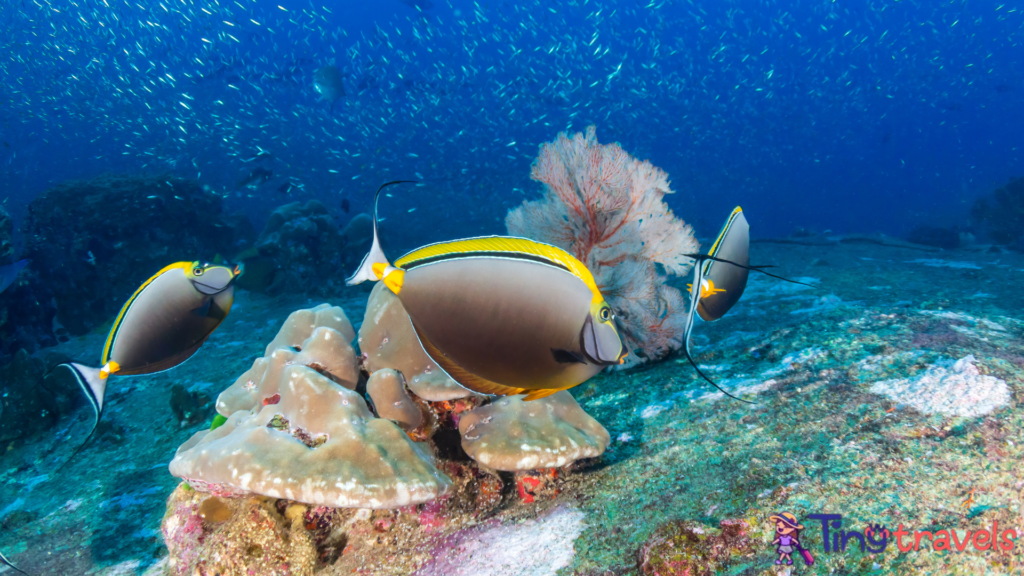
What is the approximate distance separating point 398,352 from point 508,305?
63.5 inches

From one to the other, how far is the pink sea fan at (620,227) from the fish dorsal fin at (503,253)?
3082mm

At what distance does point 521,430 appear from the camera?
7.11 feet

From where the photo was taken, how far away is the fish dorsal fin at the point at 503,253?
1151 mm

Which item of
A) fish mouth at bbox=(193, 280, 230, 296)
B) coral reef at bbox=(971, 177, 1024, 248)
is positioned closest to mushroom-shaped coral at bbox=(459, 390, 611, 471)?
fish mouth at bbox=(193, 280, 230, 296)

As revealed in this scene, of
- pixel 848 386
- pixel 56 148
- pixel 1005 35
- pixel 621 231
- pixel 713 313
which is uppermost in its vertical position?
pixel 1005 35

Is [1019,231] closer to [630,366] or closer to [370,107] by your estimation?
[630,366]

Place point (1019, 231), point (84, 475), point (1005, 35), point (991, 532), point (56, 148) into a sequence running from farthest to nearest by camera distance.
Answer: point (1005, 35) < point (56, 148) < point (1019, 231) < point (84, 475) < point (991, 532)

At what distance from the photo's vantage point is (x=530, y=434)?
2.14 meters

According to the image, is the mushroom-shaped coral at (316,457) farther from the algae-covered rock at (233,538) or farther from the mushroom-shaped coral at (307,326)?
the mushroom-shaped coral at (307,326)

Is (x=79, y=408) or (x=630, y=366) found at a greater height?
(x=630, y=366)

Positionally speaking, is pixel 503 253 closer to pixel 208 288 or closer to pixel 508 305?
pixel 508 305

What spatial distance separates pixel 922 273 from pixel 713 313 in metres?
9.70

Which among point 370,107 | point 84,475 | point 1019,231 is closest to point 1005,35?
point 1019,231

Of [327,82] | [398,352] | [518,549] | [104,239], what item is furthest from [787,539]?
[327,82]
